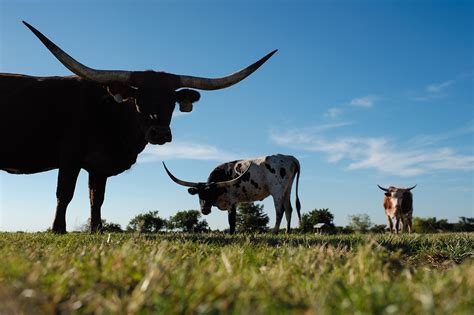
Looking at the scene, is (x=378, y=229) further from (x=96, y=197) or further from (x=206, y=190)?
→ (x=96, y=197)

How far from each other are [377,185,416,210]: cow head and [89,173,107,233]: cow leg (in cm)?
1460

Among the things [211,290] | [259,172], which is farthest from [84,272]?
[259,172]

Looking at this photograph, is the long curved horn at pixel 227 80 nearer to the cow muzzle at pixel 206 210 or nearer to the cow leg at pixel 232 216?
the cow leg at pixel 232 216

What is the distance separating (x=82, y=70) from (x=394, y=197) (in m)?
16.1

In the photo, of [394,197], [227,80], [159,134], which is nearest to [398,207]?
[394,197]

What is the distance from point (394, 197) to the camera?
21.2 metres

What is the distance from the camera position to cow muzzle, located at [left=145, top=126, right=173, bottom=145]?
8.12m

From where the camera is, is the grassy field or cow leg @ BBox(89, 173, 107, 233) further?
cow leg @ BBox(89, 173, 107, 233)

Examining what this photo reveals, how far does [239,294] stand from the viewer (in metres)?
1.83

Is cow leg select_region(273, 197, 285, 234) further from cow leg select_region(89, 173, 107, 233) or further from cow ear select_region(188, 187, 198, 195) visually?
cow leg select_region(89, 173, 107, 233)

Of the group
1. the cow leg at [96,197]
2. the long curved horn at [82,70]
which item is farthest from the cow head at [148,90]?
the cow leg at [96,197]

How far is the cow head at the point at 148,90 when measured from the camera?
8.25m

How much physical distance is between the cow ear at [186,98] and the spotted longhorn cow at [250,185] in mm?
5760

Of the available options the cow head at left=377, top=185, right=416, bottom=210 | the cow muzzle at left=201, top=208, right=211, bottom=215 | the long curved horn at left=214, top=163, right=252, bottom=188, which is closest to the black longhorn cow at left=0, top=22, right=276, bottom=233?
the long curved horn at left=214, top=163, right=252, bottom=188
